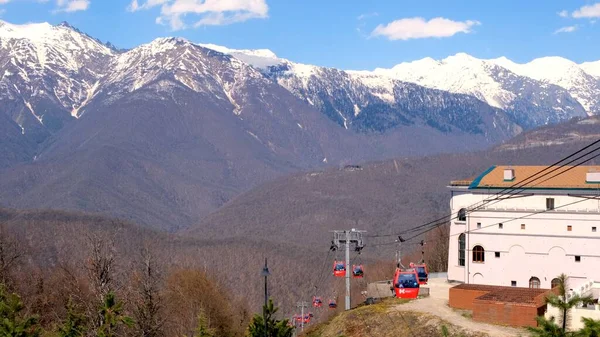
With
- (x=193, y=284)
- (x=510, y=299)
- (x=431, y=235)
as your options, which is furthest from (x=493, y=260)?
(x=431, y=235)

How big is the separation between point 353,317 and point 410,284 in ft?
32.8

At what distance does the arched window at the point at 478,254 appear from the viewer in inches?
3354

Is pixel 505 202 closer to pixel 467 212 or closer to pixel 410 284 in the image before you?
pixel 467 212

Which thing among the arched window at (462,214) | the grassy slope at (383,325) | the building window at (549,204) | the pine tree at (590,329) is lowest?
the grassy slope at (383,325)

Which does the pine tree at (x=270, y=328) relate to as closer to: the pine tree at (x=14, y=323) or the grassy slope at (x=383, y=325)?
the grassy slope at (x=383, y=325)

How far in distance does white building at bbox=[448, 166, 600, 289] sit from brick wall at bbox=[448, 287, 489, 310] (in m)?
15.1

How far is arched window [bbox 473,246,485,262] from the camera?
85188 mm

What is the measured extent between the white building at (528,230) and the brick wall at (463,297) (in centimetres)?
1511

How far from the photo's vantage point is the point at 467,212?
86.1 metres

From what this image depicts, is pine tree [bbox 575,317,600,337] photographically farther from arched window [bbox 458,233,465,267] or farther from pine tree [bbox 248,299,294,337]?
arched window [bbox 458,233,465,267]

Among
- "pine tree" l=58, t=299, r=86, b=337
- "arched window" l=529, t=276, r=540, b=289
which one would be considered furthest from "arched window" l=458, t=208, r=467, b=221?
"pine tree" l=58, t=299, r=86, b=337

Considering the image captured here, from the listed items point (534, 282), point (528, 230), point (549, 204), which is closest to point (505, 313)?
point (534, 282)

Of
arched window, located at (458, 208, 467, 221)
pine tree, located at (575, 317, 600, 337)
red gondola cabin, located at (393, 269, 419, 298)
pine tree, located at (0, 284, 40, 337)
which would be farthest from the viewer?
arched window, located at (458, 208, 467, 221)

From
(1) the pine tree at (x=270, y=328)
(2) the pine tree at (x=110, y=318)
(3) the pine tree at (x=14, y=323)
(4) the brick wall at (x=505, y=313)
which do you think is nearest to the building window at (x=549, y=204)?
(4) the brick wall at (x=505, y=313)
